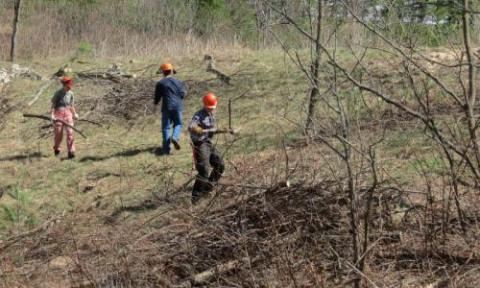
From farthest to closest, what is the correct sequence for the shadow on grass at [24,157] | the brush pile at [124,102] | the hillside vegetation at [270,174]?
the brush pile at [124,102] < the shadow on grass at [24,157] < the hillside vegetation at [270,174]

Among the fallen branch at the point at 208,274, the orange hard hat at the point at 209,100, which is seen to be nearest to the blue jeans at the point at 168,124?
the orange hard hat at the point at 209,100

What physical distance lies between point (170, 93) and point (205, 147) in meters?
2.63

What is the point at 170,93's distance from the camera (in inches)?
437

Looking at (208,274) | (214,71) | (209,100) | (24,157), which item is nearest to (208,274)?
(208,274)

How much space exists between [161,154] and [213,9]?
49.3 ft

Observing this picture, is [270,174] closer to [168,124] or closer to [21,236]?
[21,236]

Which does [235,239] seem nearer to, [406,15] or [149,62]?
[406,15]

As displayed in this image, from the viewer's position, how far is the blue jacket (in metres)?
11.1

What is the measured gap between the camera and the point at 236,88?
577 inches

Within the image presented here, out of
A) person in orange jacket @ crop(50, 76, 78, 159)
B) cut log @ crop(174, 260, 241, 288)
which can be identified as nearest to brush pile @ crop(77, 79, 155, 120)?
person in orange jacket @ crop(50, 76, 78, 159)

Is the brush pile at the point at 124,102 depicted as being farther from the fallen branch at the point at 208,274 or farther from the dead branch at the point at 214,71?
the fallen branch at the point at 208,274

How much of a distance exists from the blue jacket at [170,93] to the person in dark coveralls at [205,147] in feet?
8.09

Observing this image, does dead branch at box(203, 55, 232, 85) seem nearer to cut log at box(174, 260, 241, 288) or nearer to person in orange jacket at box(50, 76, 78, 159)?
person in orange jacket at box(50, 76, 78, 159)

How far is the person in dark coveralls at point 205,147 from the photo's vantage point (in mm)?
8586
